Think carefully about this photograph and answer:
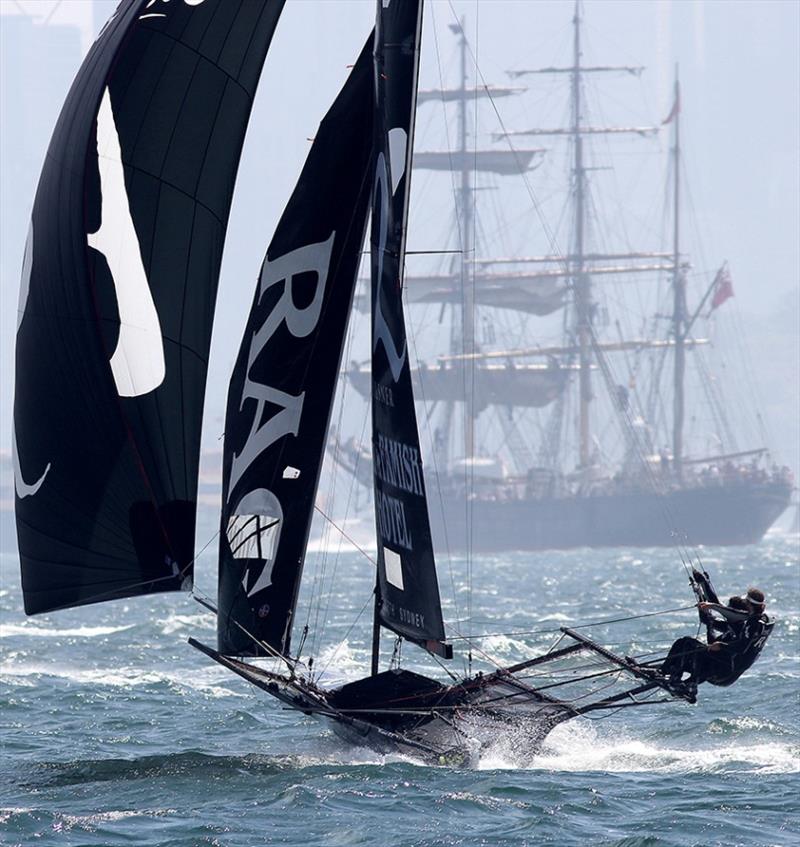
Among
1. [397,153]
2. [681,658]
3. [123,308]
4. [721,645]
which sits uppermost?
[397,153]

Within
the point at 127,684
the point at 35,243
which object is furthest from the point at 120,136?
the point at 127,684

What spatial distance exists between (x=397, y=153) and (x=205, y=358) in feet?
7.25

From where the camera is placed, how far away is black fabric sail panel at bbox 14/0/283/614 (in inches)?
480

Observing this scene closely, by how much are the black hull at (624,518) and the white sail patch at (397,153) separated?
87603mm

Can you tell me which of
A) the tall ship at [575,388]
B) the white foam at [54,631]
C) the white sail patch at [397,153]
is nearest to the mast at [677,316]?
the tall ship at [575,388]

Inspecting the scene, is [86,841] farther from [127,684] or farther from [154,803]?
[127,684]

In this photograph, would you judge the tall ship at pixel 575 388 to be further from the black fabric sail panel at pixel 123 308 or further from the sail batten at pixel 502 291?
the black fabric sail panel at pixel 123 308

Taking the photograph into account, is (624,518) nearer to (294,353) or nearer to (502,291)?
(502,291)

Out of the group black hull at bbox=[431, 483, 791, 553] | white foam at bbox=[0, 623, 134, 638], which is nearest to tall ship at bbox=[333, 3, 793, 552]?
black hull at bbox=[431, 483, 791, 553]

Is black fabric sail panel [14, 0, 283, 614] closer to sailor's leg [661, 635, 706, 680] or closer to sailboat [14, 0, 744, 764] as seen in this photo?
sailboat [14, 0, 744, 764]

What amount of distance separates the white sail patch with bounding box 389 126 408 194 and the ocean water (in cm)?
438

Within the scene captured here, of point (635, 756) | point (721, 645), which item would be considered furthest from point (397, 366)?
point (635, 756)

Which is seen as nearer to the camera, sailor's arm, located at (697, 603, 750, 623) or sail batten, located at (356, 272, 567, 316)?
sailor's arm, located at (697, 603, 750, 623)

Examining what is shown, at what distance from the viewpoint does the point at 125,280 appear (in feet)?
40.5
